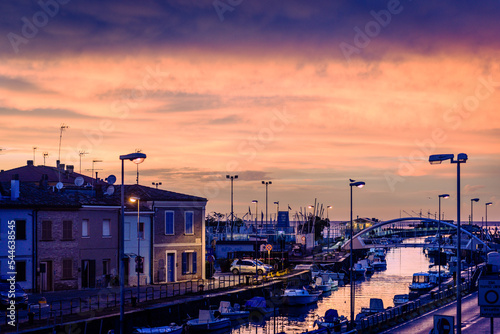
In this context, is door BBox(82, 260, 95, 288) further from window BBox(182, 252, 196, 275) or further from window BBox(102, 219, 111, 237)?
window BBox(182, 252, 196, 275)

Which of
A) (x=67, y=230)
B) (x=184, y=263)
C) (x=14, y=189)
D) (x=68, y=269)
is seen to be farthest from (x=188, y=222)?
(x=14, y=189)

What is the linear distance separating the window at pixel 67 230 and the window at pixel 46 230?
1282 mm

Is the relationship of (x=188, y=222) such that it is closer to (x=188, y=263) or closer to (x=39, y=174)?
(x=188, y=263)

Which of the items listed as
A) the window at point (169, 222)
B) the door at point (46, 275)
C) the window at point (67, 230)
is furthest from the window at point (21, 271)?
the window at point (169, 222)

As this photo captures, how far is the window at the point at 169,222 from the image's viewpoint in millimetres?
59875

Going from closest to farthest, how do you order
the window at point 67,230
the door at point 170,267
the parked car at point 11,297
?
1. the parked car at point 11,297
2. the window at point 67,230
3. the door at point 170,267

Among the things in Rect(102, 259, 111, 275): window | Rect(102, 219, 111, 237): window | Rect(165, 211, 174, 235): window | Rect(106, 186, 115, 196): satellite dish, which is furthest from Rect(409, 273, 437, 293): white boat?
Rect(102, 219, 111, 237): window

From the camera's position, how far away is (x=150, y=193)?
6103cm

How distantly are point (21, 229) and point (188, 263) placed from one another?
1741 centimetres

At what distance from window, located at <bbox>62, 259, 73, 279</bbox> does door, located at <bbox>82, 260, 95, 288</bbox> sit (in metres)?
1.47

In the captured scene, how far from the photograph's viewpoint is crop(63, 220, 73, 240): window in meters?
51.4

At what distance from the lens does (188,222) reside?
61531 millimetres

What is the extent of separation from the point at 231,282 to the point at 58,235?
65.5ft

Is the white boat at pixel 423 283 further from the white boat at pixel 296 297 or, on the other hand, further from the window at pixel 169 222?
the window at pixel 169 222
